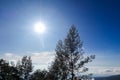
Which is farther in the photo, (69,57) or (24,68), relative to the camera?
(24,68)

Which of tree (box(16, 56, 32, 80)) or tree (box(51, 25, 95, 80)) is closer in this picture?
tree (box(51, 25, 95, 80))

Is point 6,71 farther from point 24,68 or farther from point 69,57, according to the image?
point 69,57

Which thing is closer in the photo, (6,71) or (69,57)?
(69,57)

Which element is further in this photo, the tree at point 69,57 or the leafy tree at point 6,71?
the leafy tree at point 6,71

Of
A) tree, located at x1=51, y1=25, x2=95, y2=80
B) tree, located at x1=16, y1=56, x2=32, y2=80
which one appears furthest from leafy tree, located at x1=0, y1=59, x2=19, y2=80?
tree, located at x1=51, y1=25, x2=95, y2=80

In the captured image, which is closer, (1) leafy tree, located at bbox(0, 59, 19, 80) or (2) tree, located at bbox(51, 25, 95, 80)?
(2) tree, located at bbox(51, 25, 95, 80)

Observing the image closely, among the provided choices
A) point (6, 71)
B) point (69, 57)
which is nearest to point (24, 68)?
point (6, 71)

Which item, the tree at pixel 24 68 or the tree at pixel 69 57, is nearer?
the tree at pixel 69 57

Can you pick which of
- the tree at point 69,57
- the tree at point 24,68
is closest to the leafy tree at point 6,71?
the tree at point 24,68

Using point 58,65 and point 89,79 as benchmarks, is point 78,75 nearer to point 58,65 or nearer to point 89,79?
point 89,79

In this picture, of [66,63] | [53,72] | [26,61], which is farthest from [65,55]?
[26,61]

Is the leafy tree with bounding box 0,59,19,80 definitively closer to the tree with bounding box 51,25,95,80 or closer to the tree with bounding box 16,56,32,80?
the tree with bounding box 16,56,32,80

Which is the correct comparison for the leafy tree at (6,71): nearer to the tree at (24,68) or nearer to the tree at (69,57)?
the tree at (24,68)

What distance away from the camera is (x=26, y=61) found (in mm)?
46844
